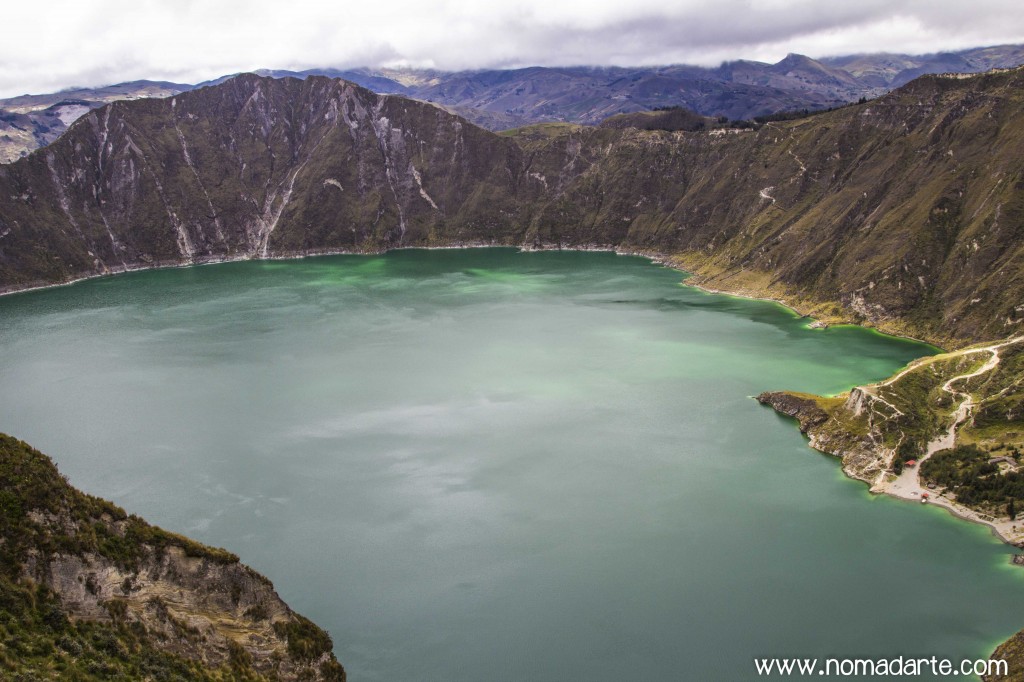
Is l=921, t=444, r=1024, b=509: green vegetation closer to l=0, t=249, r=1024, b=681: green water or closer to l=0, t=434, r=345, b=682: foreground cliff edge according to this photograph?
l=0, t=249, r=1024, b=681: green water

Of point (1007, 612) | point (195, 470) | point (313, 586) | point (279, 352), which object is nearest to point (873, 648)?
point (1007, 612)

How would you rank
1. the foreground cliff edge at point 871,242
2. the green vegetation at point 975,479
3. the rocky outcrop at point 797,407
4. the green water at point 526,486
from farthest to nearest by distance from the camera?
1. the rocky outcrop at point 797,407
2. the foreground cliff edge at point 871,242
3. the green vegetation at point 975,479
4. the green water at point 526,486

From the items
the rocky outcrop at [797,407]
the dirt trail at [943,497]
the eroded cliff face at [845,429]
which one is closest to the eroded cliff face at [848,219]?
the dirt trail at [943,497]

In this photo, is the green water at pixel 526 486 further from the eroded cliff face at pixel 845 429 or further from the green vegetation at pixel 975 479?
the green vegetation at pixel 975 479

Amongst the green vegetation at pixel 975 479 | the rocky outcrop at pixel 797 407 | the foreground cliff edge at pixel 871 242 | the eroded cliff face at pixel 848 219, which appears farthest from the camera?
the eroded cliff face at pixel 848 219

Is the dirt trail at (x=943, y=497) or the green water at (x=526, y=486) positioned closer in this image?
the green water at (x=526, y=486)

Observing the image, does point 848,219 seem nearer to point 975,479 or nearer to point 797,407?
point 797,407

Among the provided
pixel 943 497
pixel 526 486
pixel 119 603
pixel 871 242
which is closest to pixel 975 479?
pixel 943 497
